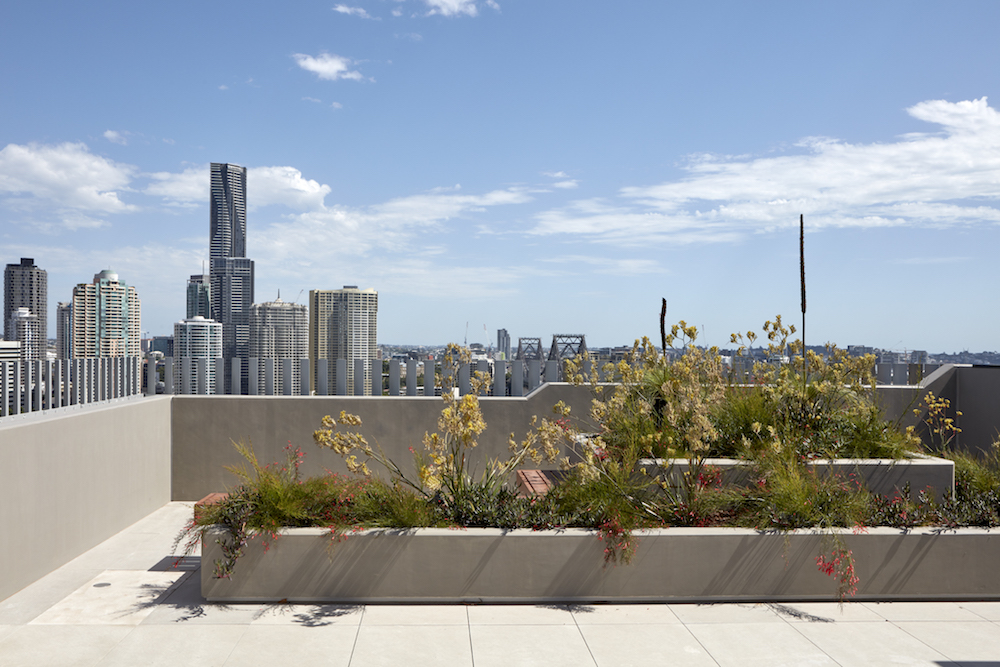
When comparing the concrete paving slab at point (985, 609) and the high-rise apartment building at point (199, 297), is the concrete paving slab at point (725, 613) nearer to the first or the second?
the concrete paving slab at point (985, 609)

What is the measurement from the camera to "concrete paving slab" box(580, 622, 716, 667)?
3.04 m

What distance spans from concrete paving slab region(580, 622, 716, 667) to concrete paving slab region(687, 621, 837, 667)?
0.23 ft

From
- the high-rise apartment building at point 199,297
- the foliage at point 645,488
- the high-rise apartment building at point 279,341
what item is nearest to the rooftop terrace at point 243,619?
the foliage at point 645,488

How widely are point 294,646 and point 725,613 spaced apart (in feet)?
7.63

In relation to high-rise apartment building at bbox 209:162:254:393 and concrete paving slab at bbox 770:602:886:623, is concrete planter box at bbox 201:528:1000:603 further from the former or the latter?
high-rise apartment building at bbox 209:162:254:393

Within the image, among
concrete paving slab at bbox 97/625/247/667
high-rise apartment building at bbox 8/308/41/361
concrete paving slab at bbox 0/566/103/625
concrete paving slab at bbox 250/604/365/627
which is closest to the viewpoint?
concrete paving slab at bbox 97/625/247/667

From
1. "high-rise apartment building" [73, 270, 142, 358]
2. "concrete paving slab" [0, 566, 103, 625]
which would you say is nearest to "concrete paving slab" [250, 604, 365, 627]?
"concrete paving slab" [0, 566, 103, 625]

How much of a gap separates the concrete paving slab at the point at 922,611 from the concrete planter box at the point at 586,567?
0.06 metres

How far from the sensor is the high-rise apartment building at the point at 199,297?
107m

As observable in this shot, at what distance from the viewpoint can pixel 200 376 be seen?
7.13 metres

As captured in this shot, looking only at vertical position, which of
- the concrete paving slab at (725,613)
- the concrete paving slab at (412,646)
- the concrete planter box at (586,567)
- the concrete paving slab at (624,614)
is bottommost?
the concrete paving slab at (725,613)

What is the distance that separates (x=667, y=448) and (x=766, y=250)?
5.11 metres

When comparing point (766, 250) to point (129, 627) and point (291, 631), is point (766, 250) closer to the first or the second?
point (291, 631)

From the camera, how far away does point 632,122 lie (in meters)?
9.66
